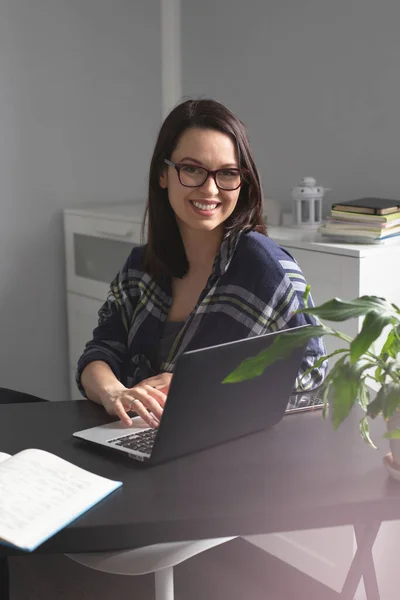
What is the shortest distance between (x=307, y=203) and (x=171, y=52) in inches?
48.5

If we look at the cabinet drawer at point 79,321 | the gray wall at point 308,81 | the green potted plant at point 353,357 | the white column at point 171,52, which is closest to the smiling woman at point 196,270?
the green potted plant at point 353,357

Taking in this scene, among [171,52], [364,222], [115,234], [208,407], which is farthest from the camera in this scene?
[171,52]

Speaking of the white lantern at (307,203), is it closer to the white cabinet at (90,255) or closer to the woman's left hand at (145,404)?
the white cabinet at (90,255)

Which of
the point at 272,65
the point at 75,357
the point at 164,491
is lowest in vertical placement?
the point at 75,357

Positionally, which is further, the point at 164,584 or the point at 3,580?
the point at 3,580

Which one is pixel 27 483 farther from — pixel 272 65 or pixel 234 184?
pixel 272 65

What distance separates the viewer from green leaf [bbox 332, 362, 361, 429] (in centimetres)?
123

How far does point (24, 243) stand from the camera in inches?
145

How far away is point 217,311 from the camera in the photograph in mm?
2047

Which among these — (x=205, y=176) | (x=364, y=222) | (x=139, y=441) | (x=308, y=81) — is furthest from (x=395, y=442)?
(x=308, y=81)

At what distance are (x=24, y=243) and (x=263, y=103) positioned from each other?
43.8 inches

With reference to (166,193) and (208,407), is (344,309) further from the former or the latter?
(166,193)

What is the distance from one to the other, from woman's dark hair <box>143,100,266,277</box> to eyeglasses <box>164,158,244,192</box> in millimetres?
37

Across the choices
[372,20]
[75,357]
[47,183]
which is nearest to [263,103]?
[372,20]
